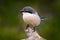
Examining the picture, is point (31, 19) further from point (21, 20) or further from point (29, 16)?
point (21, 20)

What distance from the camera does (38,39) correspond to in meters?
3.92

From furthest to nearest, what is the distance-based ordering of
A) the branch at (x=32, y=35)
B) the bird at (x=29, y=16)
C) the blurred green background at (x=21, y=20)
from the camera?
the blurred green background at (x=21, y=20) < the bird at (x=29, y=16) < the branch at (x=32, y=35)

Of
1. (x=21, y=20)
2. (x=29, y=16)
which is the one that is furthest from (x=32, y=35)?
(x=21, y=20)

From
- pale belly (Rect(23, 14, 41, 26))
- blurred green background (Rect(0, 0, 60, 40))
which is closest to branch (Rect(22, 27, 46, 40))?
pale belly (Rect(23, 14, 41, 26))

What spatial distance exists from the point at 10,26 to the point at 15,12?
8.7 inches

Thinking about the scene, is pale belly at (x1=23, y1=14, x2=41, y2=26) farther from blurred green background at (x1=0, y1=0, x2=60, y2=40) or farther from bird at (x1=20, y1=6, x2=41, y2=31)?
blurred green background at (x1=0, y1=0, x2=60, y2=40)

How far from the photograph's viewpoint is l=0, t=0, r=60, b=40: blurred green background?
5953 millimetres

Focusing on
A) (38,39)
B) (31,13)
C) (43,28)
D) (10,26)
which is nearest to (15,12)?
(10,26)

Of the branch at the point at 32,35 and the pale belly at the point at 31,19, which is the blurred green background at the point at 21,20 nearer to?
the pale belly at the point at 31,19

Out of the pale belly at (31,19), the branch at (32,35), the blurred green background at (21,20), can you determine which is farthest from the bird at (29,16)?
the blurred green background at (21,20)

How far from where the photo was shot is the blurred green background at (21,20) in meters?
5.95

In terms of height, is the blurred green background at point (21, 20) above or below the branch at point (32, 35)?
above

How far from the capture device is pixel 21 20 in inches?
235

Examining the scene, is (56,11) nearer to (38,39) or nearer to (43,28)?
(43,28)
